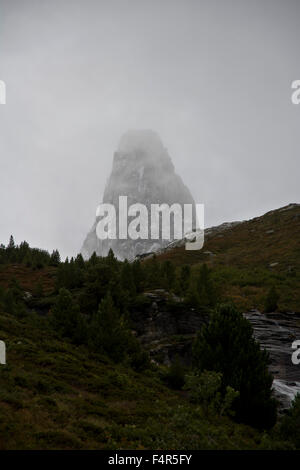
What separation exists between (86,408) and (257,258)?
178ft

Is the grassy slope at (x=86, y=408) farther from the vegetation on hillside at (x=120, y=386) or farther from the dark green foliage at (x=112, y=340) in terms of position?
the dark green foliage at (x=112, y=340)

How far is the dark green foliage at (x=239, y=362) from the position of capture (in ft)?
69.8

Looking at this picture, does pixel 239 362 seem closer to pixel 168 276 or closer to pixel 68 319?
pixel 68 319

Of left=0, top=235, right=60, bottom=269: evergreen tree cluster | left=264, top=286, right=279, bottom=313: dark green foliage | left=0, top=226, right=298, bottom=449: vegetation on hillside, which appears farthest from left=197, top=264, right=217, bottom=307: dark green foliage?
left=0, top=235, right=60, bottom=269: evergreen tree cluster

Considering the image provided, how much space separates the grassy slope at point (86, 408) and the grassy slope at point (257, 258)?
25104 mm

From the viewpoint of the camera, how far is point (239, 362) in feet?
74.6

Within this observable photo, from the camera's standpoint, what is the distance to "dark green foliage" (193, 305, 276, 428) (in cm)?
2127

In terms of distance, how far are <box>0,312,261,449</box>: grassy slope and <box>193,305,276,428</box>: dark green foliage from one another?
2231mm

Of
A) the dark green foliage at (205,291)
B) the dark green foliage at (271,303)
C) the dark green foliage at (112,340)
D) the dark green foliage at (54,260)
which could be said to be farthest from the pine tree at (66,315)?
the dark green foliage at (54,260)

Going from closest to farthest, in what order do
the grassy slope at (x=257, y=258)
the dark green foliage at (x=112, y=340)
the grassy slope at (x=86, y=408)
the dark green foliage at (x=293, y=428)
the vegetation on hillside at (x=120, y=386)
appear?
1. the grassy slope at (x=86, y=408)
2. the vegetation on hillside at (x=120, y=386)
3. the dark green foliage at (x=293, y=428)
4. the dark green foliage at (x=112, y=340)
5. the grassy slope at (x=257, y=258)

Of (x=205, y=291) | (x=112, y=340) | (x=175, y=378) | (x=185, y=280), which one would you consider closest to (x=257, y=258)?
(x=185, y=280)
